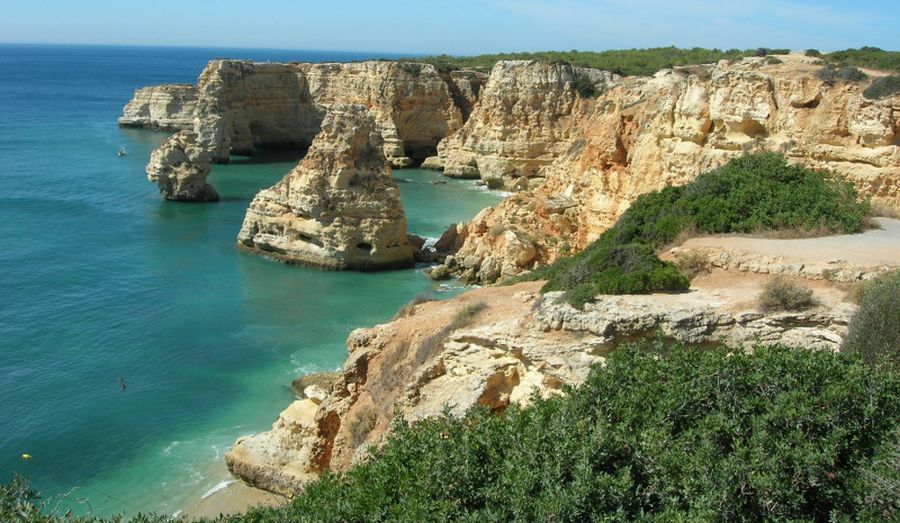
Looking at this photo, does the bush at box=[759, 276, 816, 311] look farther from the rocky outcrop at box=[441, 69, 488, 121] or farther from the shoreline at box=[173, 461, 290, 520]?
the rocky outcrop at box=[441, 69, 488, 121]

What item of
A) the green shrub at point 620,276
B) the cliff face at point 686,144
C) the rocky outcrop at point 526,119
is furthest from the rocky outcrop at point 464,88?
the green shrub at point 620,276

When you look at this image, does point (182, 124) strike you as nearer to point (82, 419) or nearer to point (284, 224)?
point (284, 224)

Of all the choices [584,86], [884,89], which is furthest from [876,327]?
[584,86]

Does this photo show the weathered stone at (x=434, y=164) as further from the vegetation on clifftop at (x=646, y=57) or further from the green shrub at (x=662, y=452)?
the green shrub at (x=662, y=452)

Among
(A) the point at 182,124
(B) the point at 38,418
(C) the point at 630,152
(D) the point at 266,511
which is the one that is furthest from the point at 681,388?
(A) the point at 182,124

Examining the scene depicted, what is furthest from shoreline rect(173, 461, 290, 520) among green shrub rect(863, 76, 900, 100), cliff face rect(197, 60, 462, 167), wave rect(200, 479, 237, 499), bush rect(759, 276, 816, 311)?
cliff face rect(197, 60, 462, 167)

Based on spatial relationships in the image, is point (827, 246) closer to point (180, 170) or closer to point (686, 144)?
point (686, 144)
